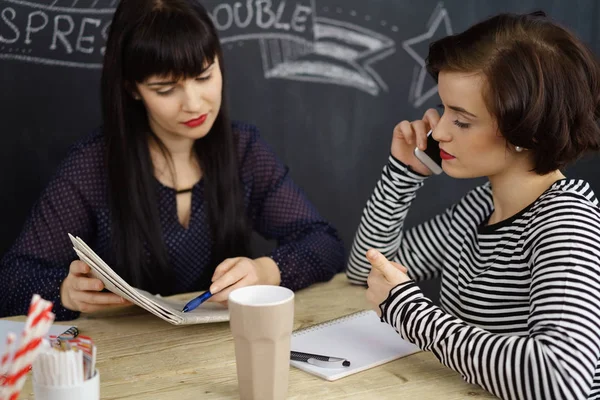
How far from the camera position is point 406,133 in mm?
1531

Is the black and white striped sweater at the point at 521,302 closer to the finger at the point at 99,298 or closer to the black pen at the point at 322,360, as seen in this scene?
the black pen at the point at 322,360

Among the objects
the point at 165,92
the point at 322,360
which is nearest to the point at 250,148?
the point at 165,92

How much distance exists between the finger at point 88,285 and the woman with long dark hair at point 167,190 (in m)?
0.12

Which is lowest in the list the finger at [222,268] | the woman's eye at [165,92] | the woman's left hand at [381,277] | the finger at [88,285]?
the finger at [88,285]

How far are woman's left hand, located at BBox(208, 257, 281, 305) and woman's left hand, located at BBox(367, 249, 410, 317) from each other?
286 mm

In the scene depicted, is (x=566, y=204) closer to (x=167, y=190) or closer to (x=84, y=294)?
(x=84, y=294)

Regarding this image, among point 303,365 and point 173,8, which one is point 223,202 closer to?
point 173,8

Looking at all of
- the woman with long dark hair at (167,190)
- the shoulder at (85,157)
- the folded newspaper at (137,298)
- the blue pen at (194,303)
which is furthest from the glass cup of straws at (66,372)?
the shoulder at (85,157)

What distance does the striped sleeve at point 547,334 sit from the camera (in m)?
0.99

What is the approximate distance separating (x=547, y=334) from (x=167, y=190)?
1009mm

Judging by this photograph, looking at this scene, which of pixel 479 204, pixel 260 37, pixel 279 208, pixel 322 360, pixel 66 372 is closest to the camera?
pixel 66 372

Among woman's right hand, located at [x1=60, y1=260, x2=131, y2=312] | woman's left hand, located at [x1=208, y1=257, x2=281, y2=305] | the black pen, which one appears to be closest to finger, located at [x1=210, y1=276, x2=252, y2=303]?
woman's left hand, located at [x1=208, y1=257, x2=281, y2=305]

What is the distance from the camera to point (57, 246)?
167 centimetres

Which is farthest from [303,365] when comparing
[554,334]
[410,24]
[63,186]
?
[410,24]
